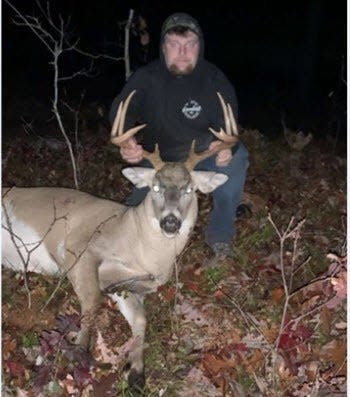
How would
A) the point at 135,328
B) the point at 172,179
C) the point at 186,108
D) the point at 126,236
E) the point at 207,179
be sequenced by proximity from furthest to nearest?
1. the point at 186,108
2. the point at 207,179
3. the point at 126,236
4. the point at 172,179
5. the point at 135,328

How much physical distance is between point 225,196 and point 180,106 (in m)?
0.85

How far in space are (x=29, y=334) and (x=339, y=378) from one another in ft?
6.22

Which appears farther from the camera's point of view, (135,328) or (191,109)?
(191,109)

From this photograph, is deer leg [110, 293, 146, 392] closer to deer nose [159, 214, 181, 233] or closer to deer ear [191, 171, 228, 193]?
deer nose [159, 214, 181, 233]

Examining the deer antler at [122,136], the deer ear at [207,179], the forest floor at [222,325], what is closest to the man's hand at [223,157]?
the deer ear at [207,179]

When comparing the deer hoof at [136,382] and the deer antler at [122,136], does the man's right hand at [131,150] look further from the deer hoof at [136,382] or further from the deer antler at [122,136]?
the deer hoof at [136,382]

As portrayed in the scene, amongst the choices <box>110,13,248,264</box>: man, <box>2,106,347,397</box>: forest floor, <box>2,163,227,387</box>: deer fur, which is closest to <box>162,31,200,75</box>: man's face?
<box>110,13,248,264</box>: man

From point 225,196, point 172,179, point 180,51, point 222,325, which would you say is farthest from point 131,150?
point 222,325

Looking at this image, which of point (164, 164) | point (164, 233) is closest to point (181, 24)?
point (164, 164)

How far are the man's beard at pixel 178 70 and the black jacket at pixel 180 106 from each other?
40mm

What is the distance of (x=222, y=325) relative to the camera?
4613 mm

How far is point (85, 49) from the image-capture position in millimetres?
20609

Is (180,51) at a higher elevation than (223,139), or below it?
higher

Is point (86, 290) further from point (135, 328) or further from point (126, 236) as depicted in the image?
point (126, 236)
